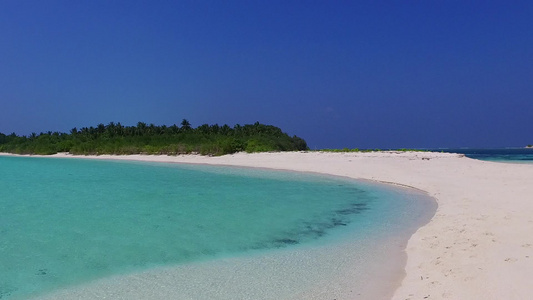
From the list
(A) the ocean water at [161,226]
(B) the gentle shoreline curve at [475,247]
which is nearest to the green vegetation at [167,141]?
(A) the ocean water at [161,226]

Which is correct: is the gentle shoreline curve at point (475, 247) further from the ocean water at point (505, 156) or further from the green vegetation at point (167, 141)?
the green vegetation at point (167, 141)

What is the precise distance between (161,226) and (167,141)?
194 feet

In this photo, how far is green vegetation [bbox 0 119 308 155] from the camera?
49875 mm

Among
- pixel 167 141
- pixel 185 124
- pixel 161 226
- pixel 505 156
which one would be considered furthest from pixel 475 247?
pixel 185 124

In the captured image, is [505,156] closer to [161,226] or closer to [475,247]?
[475,247]

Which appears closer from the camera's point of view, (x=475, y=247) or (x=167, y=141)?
(x=475, y=247)

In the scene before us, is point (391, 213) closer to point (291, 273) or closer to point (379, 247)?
point (379, 247)

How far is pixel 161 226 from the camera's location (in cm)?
945

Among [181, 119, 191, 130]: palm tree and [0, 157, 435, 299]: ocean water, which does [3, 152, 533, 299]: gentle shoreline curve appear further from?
[181, 119, 191, 130]: palm tree

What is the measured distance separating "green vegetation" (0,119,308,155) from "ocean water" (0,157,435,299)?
3271cm

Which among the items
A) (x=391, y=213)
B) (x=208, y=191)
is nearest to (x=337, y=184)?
(x=208, y=191)

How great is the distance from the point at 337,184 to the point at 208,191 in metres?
6.61

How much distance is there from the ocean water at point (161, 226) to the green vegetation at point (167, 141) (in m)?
32.7

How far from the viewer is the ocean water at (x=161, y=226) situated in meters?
6.42
